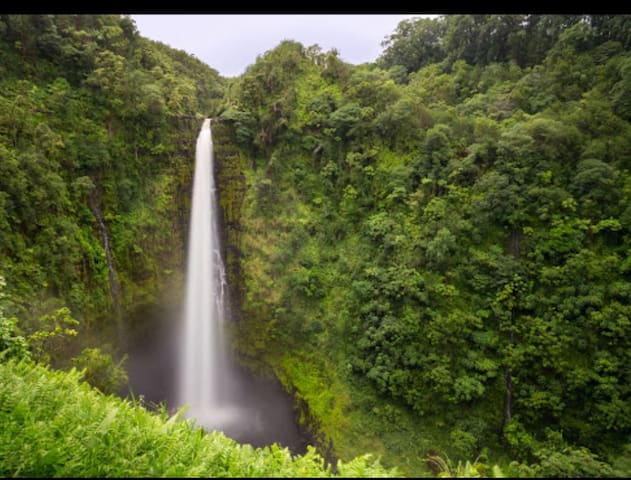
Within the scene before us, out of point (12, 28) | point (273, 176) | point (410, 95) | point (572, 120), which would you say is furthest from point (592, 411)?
point (12, 28)

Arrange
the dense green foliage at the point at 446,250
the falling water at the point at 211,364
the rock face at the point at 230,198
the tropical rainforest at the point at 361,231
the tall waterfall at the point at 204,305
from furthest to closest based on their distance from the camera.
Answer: the rock face at the point at 230,198 < the tall waterfall at the point at 204,305 < the falling water at the point at 211,364 < the dense green foliage at the point at 446,250 < the tropical rainforest at the point at 361,231

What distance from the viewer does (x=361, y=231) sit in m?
14.4

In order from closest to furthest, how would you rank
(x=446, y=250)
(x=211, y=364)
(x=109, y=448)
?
1. (x=109, y=448)
2. (x=446, y=250)
3. (x=211, y=364)

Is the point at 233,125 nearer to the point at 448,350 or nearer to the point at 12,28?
the point at 12,28

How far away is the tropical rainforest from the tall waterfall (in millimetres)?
543

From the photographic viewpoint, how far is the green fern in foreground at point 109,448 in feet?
9.43

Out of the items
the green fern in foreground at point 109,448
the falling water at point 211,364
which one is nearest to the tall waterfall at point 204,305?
the falling water at point 211,364

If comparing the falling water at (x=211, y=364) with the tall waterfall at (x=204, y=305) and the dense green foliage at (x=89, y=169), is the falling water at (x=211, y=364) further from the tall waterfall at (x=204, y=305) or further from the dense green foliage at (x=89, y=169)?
the dense green foliage at (x=89, y=169)

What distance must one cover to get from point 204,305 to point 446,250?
10107mm

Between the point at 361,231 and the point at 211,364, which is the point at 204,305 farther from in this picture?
the point at 361,231

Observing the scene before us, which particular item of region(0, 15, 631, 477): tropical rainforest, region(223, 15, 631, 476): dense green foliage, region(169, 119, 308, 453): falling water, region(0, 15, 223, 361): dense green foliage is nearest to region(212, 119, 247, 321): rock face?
region(0, 15, 631, 477): tropical rainforest

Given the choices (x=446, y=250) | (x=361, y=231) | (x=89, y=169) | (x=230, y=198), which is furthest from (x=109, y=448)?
(x=230, y=198)

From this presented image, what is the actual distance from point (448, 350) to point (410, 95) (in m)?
10.6

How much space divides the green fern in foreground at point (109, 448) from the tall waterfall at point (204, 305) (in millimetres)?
10100
